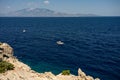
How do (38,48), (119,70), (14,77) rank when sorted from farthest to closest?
(38,48) → (119,70) → (14,77)

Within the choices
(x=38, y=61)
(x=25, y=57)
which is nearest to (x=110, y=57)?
(x=38, y=61)

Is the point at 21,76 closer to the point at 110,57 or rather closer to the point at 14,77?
the point at 14,77

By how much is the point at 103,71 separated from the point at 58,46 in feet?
160

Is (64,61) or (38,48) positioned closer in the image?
(64,61)

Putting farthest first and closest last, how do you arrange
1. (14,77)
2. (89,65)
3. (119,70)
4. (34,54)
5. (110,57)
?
(34,54)
(110,57)
(89,65)
(119,70)
(14,77)

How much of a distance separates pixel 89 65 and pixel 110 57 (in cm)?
1672

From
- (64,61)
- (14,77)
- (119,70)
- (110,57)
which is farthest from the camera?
(110,57)

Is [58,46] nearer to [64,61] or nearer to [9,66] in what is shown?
[64,61]

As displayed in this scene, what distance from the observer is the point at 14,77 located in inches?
1444

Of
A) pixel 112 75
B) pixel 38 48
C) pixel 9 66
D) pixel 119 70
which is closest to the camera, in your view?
pixel 9 66

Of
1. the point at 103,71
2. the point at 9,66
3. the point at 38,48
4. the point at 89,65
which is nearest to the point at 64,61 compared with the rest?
the point at 89,65

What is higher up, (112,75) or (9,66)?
(9,66)

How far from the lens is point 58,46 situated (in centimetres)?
11406

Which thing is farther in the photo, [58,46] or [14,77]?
[58,46]
